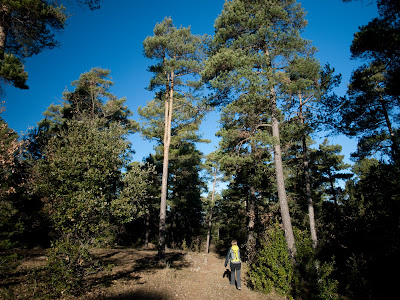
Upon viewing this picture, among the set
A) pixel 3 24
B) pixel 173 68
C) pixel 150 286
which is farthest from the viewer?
pixel 173 68

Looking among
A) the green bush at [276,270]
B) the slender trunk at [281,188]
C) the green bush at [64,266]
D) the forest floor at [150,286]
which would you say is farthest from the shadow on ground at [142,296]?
the slender trunk at [281,188]

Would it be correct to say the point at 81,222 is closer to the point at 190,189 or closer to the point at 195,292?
the point at 195,292

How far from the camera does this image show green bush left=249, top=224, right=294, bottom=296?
6.66 meters

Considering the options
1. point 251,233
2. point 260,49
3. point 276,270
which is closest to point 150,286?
point 276,270

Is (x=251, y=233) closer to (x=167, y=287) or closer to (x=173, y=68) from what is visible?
(x=167, y=287)

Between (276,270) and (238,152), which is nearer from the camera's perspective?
(276,270)

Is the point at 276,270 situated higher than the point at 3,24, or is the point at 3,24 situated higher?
the point at 3,24

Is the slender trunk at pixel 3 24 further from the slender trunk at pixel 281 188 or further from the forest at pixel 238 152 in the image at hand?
the slender trunk at pixel 281 188

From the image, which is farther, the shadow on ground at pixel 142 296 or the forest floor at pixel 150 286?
the forest floor at pixel 150 286

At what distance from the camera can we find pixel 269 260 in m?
6.98

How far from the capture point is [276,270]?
269 inches

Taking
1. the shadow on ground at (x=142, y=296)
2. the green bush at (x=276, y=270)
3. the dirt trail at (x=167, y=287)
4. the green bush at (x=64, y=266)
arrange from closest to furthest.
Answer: the green bush at (x=64, y=266), the shadow on ground at (x=142, y=296), the dirt trail at (x=167, y=287), the green bush at (x=276, y=270)

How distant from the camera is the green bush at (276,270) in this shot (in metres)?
6.66

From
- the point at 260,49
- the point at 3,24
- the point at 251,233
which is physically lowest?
the point at 251,233
